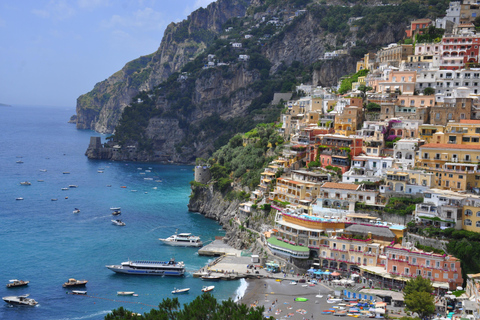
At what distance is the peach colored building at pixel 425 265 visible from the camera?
146ft

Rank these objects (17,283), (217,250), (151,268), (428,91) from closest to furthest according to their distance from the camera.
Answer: (17,283) < (151,268) < (217,250) < (428,91)

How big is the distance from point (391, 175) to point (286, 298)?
16.2m

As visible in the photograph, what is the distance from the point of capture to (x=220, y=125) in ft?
467

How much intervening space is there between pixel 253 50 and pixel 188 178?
46.9 metres

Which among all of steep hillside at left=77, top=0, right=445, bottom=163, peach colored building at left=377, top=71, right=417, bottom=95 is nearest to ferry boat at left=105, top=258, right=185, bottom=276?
peach colored building at left=377, top=71, right=417, bottom=95

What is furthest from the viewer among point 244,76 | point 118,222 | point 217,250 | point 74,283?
point 244,76

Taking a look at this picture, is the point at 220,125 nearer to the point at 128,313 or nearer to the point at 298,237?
the point at 298,237

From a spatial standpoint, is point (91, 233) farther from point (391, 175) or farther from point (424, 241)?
point (424, 241)

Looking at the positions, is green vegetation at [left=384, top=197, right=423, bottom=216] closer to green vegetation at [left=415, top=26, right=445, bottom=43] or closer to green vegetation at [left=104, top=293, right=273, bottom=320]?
green vegetation at [left=104, top=293, right=273, bottom=320]

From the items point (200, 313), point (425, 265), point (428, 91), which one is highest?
point (428, 91)

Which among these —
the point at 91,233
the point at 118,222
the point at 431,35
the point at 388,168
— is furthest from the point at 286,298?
the point at 431,35

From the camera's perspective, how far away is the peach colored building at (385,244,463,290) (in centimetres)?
4456

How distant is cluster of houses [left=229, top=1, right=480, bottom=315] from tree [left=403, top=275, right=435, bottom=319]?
6.40 feet

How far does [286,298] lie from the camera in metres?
46.6
